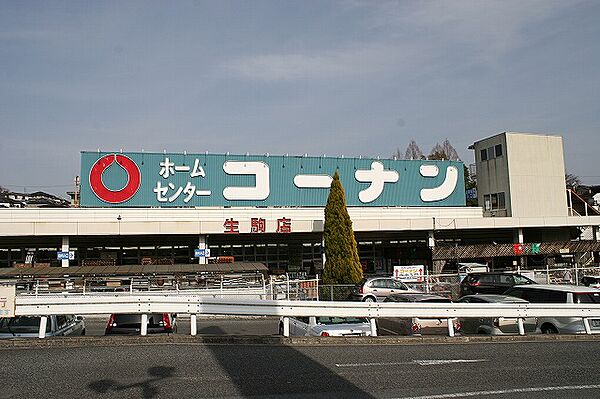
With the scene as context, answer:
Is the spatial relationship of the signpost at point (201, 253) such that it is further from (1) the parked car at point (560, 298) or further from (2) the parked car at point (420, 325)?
(2) the parked car at point (420, 325)

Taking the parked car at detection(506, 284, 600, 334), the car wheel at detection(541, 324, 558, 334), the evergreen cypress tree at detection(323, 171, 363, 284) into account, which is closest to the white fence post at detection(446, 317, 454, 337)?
the parked car at detection(506, 284, 600, 334)

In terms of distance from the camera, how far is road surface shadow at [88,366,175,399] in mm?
7971

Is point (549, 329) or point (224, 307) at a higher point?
point (224, 307)

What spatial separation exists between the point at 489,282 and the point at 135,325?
16739mm

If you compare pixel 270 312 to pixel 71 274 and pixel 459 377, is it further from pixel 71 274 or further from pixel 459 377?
pixel 71 274

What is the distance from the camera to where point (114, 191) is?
1435 inches

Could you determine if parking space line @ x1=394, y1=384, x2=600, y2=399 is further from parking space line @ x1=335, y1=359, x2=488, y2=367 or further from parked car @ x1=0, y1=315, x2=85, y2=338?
parked car @ x1=0, y1=315, x2=85, y2=338

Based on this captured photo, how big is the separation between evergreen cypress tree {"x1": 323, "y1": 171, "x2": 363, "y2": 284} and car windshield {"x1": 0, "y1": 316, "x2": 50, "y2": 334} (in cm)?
1726

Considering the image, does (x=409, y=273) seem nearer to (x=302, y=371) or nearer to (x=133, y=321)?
(x=133, y=321)

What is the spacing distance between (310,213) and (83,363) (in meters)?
28.6

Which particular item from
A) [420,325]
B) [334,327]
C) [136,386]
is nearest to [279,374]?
[136,386]

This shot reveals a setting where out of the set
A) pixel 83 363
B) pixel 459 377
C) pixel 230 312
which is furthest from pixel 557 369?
pixel 83 363

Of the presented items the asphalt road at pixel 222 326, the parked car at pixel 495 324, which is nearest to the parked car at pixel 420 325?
the parked car at pixel 495 324

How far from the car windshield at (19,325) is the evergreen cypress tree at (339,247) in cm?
1726
